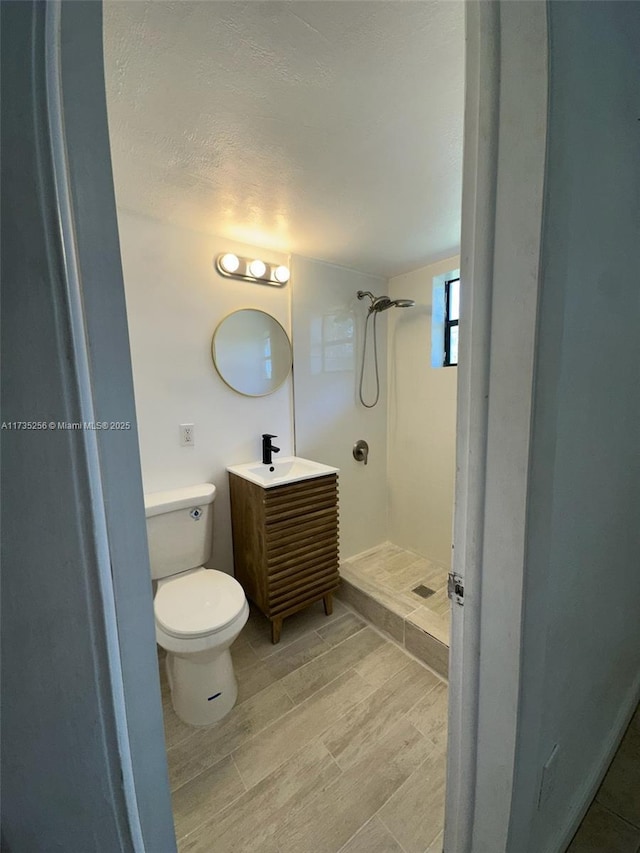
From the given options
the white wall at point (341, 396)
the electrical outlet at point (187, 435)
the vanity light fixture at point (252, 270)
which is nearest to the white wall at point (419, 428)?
the white wall at point (341, 396)

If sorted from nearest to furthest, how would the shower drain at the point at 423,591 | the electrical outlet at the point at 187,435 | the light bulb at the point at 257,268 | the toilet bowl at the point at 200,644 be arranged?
the toilet bowl at the point at 200,644 < the electrical outlet at the point at 187,435 < the light bulb at the point at 257,268 < the shower drain at the point at 423,591

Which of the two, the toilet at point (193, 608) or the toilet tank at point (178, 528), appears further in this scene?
the toilet tank at point (178, 528)

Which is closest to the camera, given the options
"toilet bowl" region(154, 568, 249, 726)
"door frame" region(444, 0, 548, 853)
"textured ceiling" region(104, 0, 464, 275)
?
"door frame" region(444, 0, 548, 853)

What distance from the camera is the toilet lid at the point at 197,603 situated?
4.02 feet

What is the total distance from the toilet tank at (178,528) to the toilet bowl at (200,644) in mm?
151

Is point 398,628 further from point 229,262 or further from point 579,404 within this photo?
point 229,262

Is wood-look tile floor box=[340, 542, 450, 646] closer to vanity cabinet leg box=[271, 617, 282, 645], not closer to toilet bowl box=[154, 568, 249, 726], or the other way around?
vanity cabinet leg box=[271, 617, 282, 645]

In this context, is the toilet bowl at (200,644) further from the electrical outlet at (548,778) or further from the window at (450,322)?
the window at (450,322)

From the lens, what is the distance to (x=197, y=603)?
4.48 ft

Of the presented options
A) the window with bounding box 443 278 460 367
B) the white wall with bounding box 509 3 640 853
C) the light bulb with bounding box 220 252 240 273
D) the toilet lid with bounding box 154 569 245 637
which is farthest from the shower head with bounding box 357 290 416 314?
the toilet lid with bounding box 154 569 245 637

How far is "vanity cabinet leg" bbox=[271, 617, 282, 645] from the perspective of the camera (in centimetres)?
168

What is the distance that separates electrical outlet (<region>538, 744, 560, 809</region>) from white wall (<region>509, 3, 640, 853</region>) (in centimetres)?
3

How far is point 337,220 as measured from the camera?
1596 millimetres

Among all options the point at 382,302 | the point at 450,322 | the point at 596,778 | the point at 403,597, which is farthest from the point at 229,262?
the point at 596,778
